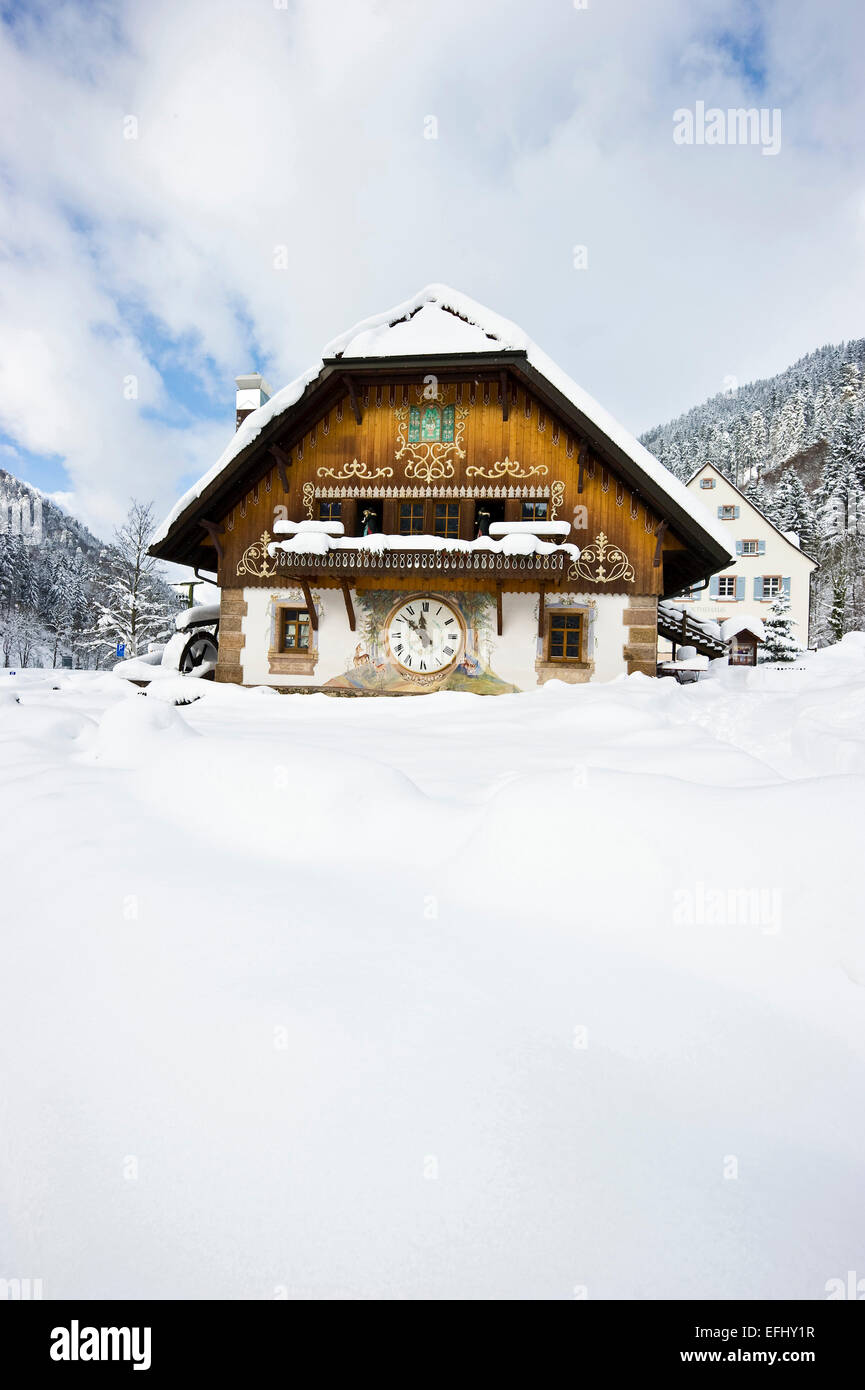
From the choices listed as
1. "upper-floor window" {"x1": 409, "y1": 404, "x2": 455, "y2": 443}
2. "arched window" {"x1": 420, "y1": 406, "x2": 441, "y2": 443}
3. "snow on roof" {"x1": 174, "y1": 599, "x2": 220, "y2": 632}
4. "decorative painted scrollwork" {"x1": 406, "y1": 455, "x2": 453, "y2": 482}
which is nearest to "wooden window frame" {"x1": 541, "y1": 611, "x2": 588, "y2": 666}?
"decorative painted scrollwork" {"x1": 406, "y1": 455, "x2": 453, "y2": 482}

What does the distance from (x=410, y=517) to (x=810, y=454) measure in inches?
3466

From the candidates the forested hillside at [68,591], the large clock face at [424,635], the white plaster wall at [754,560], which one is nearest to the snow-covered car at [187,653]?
the large clock face at [424,635]

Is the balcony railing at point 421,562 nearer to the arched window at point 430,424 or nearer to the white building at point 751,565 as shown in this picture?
the arched window at point 430,424

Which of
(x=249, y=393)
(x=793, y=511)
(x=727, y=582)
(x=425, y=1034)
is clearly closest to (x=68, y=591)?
(x=249, y=393)

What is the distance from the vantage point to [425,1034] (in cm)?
Answer: 182

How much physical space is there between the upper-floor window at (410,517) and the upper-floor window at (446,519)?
31 cm

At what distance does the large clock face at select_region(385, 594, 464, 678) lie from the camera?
39.9ft

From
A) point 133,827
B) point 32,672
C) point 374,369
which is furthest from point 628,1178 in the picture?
point 32,672

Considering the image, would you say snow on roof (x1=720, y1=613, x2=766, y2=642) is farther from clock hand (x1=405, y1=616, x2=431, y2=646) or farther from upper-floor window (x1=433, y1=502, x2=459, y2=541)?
clock hand (x1=405, y1=616, x2=431, y2=646)

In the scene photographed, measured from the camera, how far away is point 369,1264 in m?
1.26

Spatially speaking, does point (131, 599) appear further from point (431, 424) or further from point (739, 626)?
point (739, 626)

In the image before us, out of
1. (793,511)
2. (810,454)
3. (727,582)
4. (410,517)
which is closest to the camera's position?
(410,517)
